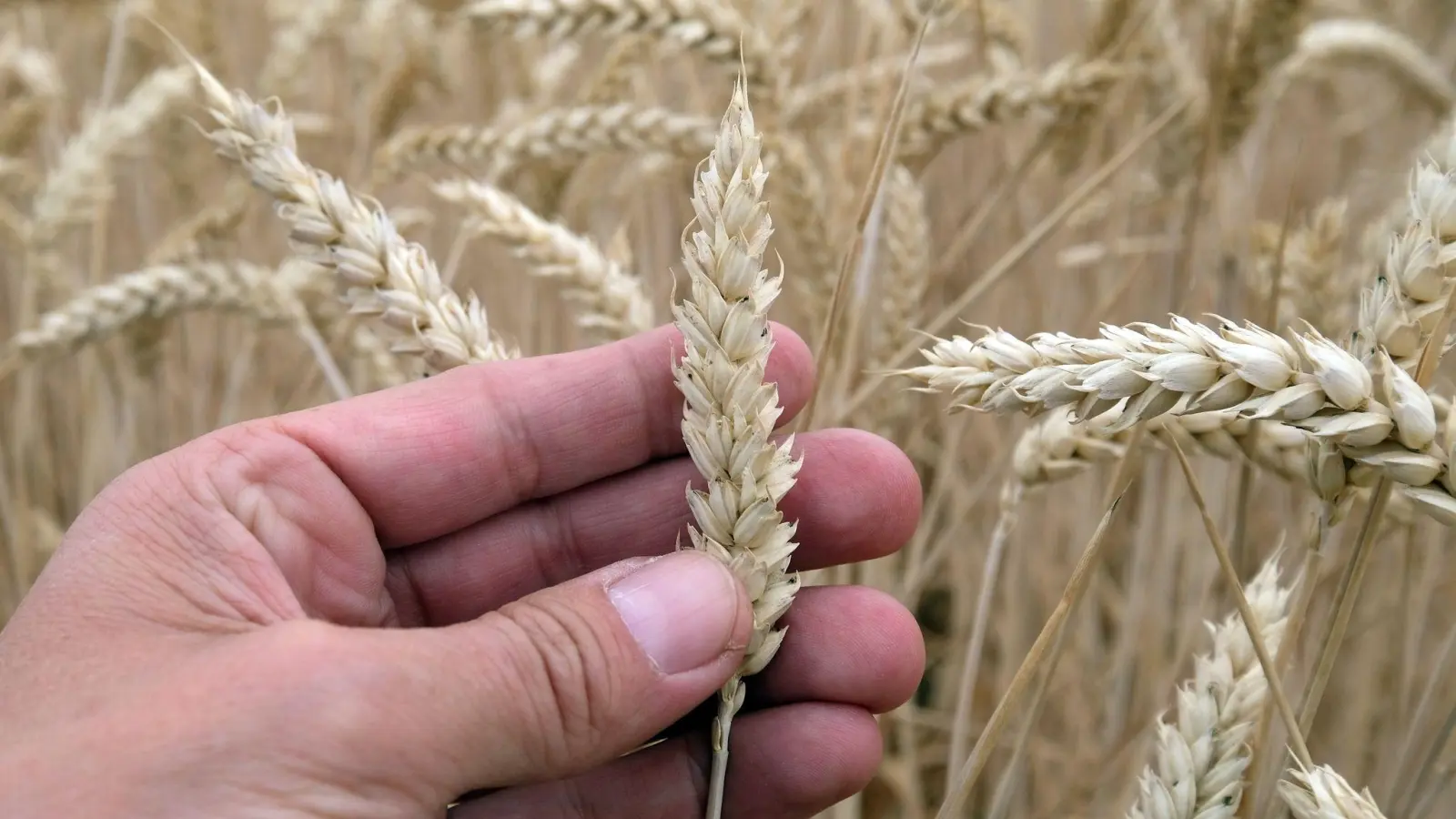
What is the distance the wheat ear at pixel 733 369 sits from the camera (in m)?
0.56

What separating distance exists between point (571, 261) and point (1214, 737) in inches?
A: 24.6

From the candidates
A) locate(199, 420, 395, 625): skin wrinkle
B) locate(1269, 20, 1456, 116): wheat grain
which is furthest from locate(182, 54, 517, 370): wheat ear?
locate(1269, 20, 1456, 116): wheat grain

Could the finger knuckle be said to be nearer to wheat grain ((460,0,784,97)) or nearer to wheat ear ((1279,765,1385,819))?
wheat ear ((1279,765,1385,819))

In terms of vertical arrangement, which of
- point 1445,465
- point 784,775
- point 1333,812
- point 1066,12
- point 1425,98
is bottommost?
point 784,775

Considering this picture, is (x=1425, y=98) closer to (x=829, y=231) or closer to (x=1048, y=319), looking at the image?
(x=1048, y=319)

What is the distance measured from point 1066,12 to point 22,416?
2.13 meters

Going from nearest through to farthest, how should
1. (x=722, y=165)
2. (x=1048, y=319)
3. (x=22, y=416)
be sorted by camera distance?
(x=722, y=165) < (x=22, y=416) < (x=1048, y=319)

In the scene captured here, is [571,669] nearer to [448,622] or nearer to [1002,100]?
[448,622]

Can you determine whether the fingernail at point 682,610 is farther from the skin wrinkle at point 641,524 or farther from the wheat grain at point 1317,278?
the wheat grain at point 1317,278

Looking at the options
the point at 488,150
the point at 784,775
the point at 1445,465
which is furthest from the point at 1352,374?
the point at 488,150

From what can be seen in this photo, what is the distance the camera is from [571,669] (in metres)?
0.60

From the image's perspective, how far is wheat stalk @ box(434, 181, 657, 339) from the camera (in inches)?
35.1

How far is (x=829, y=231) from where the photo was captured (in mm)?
1032

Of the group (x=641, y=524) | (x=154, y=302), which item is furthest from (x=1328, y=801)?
(x=154, y=302)
